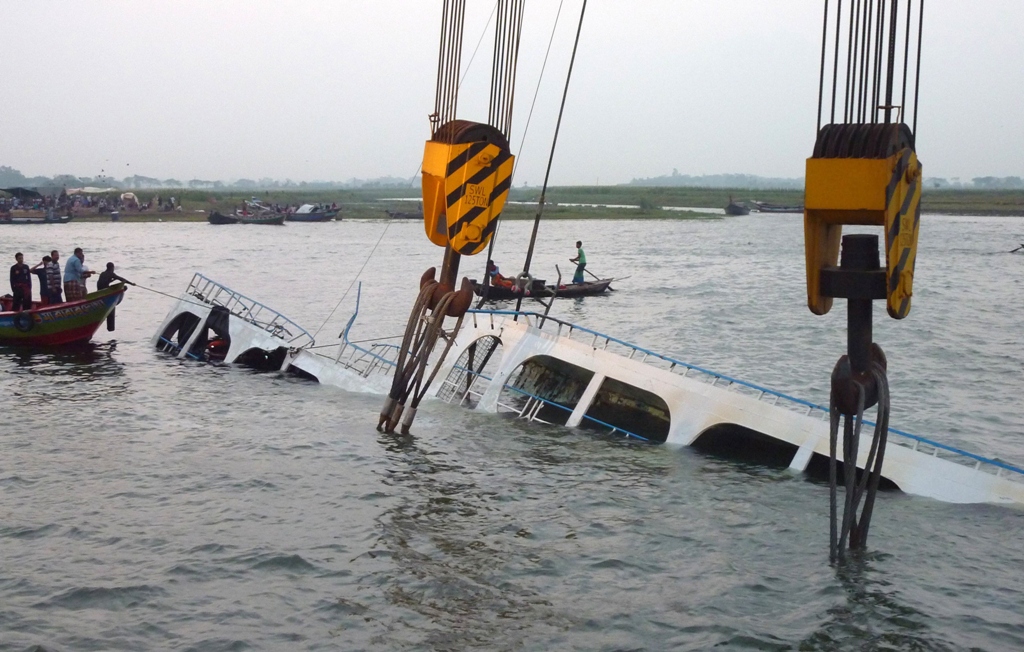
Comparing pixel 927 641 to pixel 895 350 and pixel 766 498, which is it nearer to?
pixel 766 498

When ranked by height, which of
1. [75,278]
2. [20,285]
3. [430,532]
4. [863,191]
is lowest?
[430,532]

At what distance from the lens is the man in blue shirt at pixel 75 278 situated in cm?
2386

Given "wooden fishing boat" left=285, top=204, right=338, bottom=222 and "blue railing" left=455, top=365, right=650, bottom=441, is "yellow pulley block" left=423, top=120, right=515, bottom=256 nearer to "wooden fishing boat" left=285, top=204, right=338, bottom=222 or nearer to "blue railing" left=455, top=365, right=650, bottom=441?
"blue railing" left=455, top=365, right=650, bottom=441

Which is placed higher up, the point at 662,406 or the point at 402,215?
the point at 402,215

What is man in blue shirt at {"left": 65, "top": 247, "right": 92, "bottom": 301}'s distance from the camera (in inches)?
939

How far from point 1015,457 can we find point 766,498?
232 inches

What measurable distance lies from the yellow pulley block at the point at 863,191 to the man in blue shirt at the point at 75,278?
20428mm

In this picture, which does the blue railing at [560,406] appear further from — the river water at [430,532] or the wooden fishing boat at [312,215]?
the wooden fishing boat at [312,215]

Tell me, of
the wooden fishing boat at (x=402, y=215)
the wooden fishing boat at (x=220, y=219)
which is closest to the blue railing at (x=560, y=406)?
A: the wooden fishing boat at (x=220, y=219)

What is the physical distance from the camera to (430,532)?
11555 mm

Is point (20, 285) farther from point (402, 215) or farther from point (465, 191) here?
point (402, 215)

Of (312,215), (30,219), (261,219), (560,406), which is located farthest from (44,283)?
(312,215)

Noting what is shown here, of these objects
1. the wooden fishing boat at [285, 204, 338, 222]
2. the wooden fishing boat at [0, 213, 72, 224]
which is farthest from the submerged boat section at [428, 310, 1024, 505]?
the wooden fishing boat at [285, 204, 338, 222]

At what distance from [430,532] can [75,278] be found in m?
16.1
